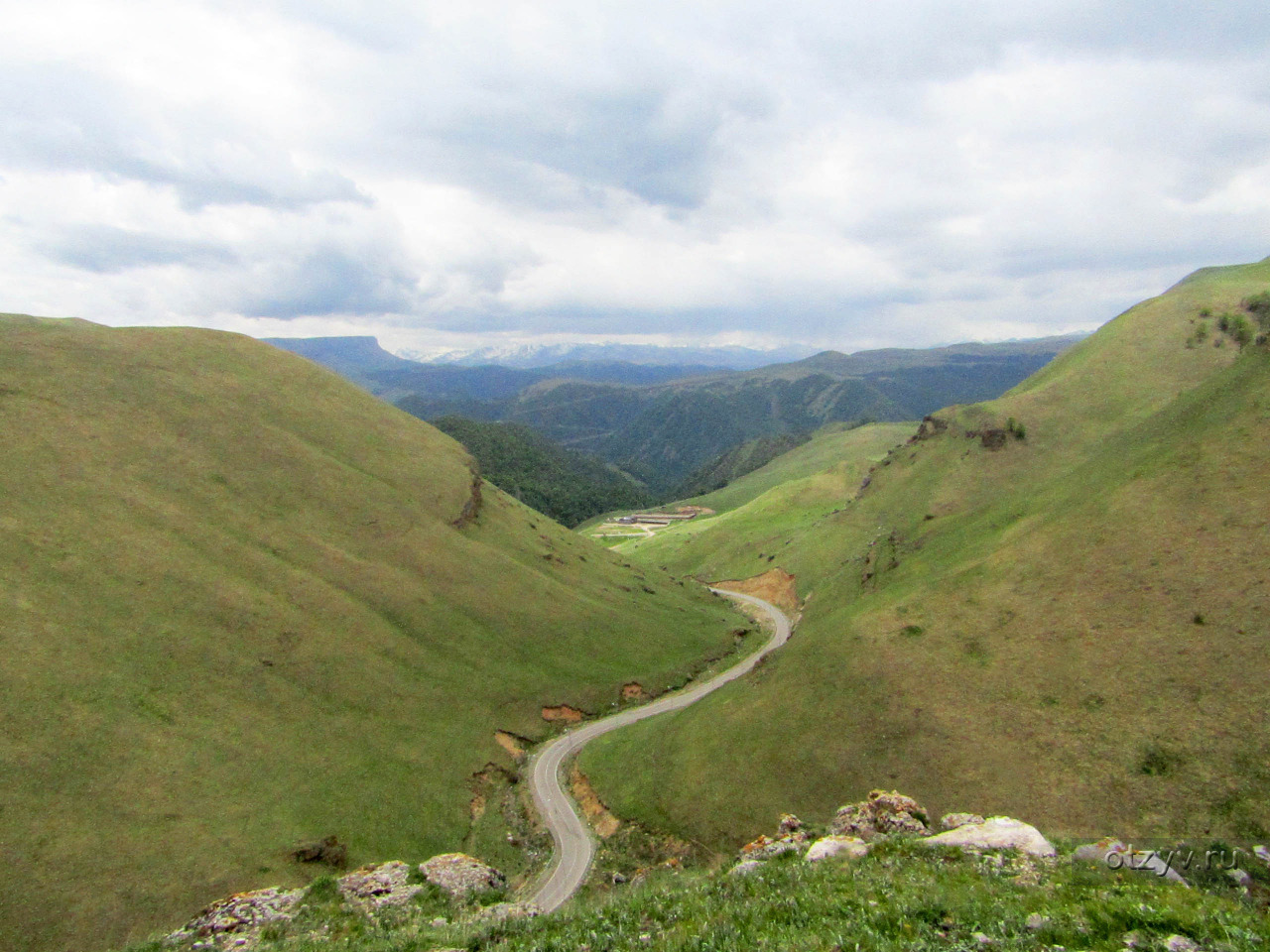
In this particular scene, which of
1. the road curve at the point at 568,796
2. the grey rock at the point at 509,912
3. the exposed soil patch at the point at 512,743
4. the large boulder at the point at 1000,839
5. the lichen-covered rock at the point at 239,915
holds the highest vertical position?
the large boulder at the point at 1000,839

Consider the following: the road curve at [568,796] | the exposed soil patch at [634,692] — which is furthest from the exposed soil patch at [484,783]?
the exposed soil patch at [634,692]

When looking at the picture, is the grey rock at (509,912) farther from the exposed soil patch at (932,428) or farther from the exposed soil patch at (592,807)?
the exposed soil patch at (932,428)

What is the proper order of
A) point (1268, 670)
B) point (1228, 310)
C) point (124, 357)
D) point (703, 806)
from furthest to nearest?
1. point (1228, 310)
2. point (124, 357)
3. point (703, 806)
4. point (1268, 670)

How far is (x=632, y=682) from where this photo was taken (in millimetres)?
77000

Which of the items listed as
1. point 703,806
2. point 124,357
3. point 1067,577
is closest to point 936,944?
point 703,806

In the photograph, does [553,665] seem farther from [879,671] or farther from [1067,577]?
[1067,577]

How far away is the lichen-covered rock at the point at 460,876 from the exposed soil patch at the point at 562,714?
3142 cm

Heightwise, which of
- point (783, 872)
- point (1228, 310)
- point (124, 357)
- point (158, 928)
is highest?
point (1228, 310)

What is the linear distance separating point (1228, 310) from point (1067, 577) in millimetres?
103909

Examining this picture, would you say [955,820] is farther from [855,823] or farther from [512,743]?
[512,743]

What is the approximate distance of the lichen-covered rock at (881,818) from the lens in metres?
30.8

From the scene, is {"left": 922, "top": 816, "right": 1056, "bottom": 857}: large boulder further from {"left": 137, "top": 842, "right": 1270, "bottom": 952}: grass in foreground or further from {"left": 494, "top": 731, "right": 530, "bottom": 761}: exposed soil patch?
{"left": 494, "top": 731, "right": 530, "bottom": 761}: exposed soil patch

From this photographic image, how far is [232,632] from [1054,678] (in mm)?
70696

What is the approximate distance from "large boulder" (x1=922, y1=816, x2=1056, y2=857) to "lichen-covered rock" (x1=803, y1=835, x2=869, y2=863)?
248 cm
